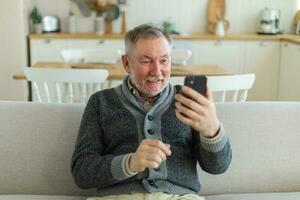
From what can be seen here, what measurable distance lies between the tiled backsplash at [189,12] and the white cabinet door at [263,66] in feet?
1.48

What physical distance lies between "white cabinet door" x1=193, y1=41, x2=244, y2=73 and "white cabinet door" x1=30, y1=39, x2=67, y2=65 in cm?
140

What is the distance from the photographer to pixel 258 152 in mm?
1929

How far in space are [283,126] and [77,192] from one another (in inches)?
35.9

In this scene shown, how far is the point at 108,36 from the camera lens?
4746 mm

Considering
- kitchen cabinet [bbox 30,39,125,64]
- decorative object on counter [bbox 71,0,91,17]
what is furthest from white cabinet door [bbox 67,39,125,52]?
decorative object on counter [bbox 71,0,91,17]

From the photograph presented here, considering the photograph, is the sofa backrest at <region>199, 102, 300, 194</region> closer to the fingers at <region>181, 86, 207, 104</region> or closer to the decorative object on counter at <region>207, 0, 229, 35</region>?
the fingers at <region>181, 86, 207, 104</region>

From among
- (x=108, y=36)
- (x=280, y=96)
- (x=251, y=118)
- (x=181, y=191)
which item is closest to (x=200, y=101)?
(x=181, y=191)

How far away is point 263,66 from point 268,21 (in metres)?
0.52

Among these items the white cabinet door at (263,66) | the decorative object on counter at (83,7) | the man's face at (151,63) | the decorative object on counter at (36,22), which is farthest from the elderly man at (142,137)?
the decorative object on counter at (83,7)

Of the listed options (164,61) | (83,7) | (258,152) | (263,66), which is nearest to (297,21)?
(263,66)

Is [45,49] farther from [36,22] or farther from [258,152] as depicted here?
[258,152]

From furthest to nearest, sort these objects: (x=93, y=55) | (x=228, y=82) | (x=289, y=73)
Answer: (x=289, y=73), (x=93, y=55), (x=228, y=82)

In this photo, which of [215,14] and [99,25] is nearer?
[99,25]

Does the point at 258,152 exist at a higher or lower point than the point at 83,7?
lower
